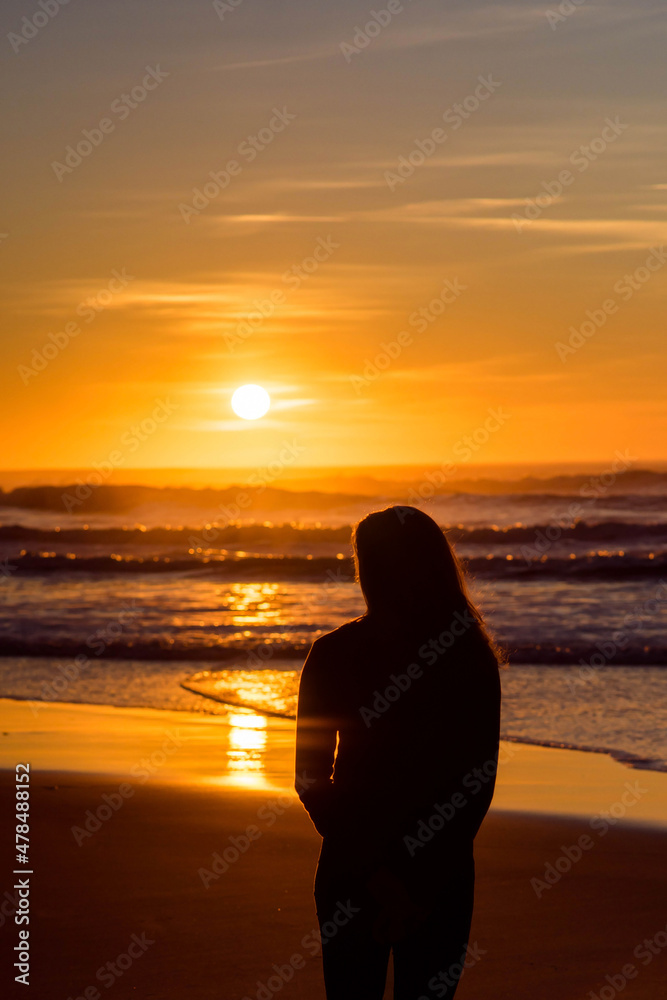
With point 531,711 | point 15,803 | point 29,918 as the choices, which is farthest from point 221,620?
point 29,918

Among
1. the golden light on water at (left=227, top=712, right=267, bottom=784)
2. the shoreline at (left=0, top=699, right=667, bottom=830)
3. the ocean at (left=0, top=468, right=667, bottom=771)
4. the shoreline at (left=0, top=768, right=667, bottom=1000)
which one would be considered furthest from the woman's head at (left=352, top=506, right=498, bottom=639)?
the ocean at (left=0, top=468, right=667, bottom=771)

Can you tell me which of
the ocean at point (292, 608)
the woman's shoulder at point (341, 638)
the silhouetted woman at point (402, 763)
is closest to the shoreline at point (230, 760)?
the ocean at point (292, 608)

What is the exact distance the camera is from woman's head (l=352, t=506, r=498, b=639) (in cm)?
247

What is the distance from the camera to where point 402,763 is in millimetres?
2455

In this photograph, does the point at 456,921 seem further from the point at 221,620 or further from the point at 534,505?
the point at 534,505

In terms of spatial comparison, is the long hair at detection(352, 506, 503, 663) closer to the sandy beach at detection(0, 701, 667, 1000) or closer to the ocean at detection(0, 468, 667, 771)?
the sandy beach at detection(0, 701, 667, 1000)

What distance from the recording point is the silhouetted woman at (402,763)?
2451mm

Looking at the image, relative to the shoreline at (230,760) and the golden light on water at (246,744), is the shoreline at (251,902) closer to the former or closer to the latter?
the shoreline at (230,760)

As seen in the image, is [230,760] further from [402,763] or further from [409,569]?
[409,569]

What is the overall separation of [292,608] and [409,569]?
16623mm

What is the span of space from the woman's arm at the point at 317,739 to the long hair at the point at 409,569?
0.65 feet

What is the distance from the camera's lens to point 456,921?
250cm

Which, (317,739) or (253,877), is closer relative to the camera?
(317,739)

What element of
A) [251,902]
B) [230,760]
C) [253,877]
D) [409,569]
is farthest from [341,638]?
[230,760]
